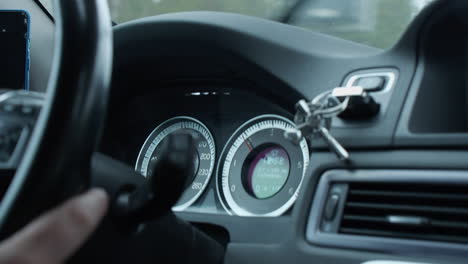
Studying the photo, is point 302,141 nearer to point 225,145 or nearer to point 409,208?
point 225,145

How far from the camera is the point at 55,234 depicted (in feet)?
2.22

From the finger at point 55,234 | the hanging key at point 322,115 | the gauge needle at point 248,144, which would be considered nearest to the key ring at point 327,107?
the hanging key at point 322,115

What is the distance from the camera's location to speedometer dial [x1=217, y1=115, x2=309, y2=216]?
1.40 meters

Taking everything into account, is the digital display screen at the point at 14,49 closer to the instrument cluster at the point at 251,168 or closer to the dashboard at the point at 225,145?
the dashboard at the point at 225,145

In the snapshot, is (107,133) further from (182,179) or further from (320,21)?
(182,179)

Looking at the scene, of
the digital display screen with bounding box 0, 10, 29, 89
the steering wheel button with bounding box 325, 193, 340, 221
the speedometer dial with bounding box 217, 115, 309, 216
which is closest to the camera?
the steering wheel button with bounding box 325, 193, 340, 221

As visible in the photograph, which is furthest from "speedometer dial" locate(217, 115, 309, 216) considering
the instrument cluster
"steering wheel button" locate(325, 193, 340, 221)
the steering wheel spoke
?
the steering wheel spoke

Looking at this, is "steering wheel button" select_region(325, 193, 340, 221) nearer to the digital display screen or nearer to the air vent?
the air vent

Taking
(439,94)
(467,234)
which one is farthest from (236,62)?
(467,234)

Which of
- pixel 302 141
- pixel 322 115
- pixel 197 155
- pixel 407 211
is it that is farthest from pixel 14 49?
pixel 407 211

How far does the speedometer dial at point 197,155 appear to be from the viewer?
1.56 meters

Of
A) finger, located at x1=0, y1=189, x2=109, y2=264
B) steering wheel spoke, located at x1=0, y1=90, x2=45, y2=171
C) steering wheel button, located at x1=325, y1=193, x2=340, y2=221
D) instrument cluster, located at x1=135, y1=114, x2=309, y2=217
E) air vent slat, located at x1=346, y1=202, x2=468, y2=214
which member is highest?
instrument cluster, located at x1=135, y1=114, x2=309, y2=217

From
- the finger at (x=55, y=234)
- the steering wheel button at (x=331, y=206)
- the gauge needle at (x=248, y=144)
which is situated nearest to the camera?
the finger at (x=55, y=234)

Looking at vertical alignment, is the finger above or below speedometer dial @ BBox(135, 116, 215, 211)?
below
